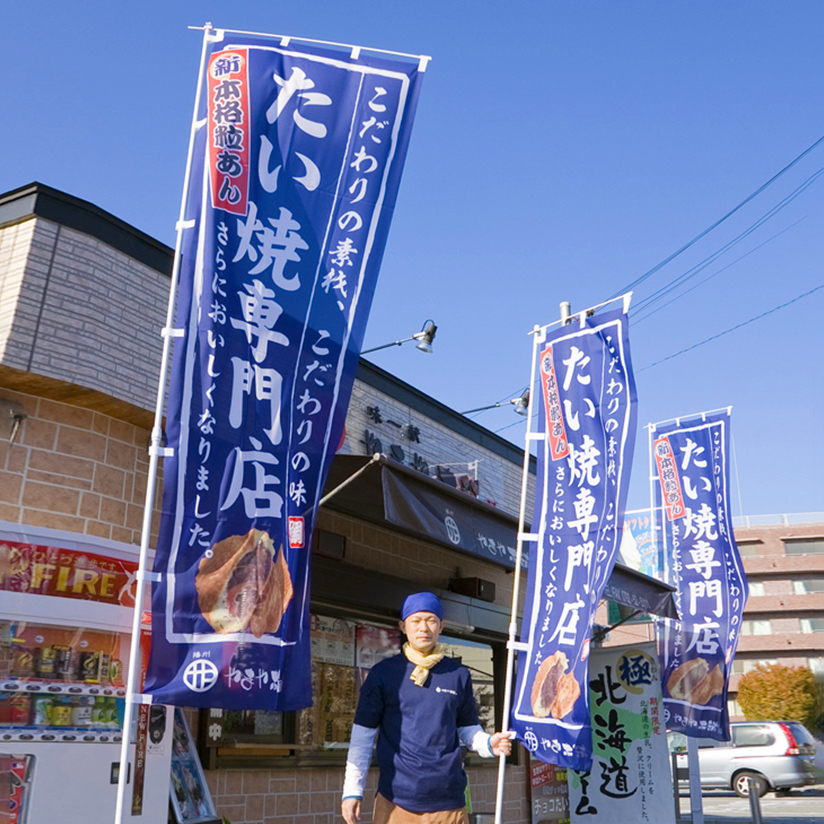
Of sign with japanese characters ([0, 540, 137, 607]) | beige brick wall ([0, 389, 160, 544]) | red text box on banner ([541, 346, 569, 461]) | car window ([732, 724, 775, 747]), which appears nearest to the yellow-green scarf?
sign with japanese characters ([0, 540, 137, 607])

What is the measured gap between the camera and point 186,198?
4355mm

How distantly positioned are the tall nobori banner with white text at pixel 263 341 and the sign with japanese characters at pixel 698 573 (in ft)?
20.7

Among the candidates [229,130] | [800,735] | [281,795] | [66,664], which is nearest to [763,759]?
[800,735]

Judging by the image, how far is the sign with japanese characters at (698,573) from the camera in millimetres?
9219

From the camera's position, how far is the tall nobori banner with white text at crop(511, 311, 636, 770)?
546 cm

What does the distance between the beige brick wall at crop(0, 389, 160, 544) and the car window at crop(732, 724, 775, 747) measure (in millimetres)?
16813

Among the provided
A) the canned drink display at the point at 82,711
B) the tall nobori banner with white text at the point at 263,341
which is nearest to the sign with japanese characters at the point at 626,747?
the tall nobori banner with white text at the point at 263,341

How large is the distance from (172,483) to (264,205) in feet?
5.02

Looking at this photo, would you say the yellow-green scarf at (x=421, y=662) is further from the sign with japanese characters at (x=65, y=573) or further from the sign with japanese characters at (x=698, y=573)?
the sign with japanese characters at (x=698, y=573)

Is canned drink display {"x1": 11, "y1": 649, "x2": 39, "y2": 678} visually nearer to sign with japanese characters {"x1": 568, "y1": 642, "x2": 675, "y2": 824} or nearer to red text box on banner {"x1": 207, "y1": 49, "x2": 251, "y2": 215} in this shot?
red text box on banner {"x1": 207, "y1": 49, "x2": 251, "y2": 215}

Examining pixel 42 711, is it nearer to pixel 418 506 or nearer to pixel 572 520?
pixel 418 506

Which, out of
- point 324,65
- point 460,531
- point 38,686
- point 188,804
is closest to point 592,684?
point 460,531

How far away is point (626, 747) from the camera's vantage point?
840 cm

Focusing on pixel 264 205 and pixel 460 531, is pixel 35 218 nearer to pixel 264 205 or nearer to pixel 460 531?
pixel 264 205
